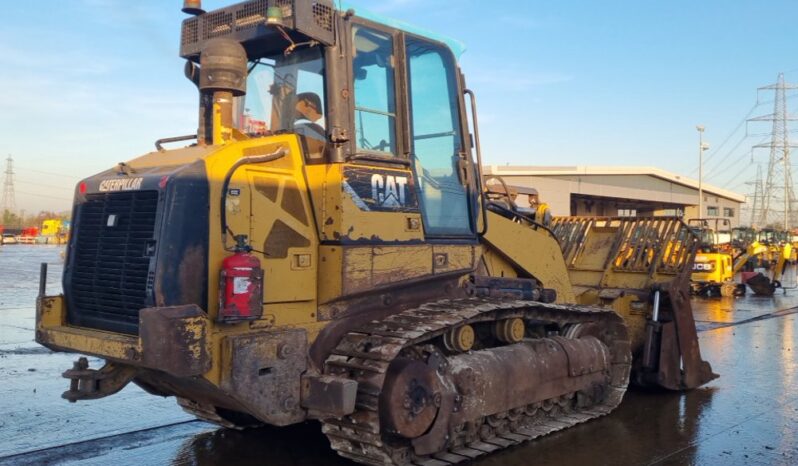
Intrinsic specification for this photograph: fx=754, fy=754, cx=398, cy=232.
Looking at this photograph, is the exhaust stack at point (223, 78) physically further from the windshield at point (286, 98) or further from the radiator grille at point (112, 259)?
the radiator grille at point (112, 259)

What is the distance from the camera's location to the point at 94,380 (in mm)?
5039

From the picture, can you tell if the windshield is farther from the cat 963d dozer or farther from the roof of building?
the roof of building

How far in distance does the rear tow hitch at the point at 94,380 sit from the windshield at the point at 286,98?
76.0 inches

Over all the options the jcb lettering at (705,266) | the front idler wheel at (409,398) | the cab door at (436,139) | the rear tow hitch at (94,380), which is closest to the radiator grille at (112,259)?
the rear tow hitch at (94,380)

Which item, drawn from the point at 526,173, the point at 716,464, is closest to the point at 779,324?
the point at 716,464

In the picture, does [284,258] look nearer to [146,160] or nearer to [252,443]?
[146,160]

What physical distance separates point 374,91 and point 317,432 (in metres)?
3.03

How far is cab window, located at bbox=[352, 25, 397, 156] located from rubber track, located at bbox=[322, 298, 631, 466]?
4.19ft

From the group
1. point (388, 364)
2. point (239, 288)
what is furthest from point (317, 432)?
point (239, 288)

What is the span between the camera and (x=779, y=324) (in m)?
14.8

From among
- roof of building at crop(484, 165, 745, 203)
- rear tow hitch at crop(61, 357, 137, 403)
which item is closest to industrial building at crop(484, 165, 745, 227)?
roof of building at crop(484, 165, 745, 203)

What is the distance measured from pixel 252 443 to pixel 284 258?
6.90 feet

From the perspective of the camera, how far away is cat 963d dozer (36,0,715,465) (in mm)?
4645

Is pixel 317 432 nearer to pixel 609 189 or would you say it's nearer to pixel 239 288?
pixel 239 288
